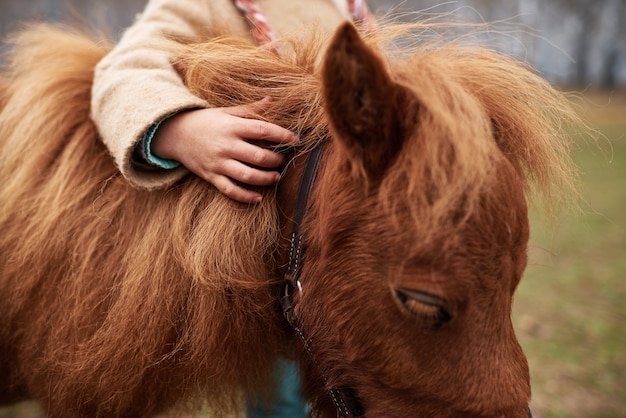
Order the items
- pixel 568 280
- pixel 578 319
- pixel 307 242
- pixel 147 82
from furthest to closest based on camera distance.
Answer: pixel 568 280 < pixel 578 319 < pixel 147 82 < pixel 307 242

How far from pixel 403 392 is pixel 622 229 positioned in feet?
23.8

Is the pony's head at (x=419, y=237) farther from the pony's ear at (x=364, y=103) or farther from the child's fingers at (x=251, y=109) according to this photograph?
the child's fingers at (x=251, y=109)

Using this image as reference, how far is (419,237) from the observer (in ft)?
3.49

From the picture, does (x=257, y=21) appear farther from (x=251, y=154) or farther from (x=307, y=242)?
(x=307, y=242)

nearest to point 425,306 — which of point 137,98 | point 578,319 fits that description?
point 137,98

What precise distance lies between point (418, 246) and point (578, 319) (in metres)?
4.15

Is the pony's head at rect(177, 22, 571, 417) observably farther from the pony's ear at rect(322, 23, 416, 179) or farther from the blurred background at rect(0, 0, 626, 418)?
the blurred background at rect(0, 0, 626, 418)

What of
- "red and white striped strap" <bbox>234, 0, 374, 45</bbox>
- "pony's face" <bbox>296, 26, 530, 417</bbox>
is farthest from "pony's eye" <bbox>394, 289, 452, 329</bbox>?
"red and white striped strap" <bbox>234, 0, 374, 45</bbox>

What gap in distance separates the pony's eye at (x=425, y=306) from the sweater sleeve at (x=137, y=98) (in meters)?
0.71

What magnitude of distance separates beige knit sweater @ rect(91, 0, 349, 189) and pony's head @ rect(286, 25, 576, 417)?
480 mm

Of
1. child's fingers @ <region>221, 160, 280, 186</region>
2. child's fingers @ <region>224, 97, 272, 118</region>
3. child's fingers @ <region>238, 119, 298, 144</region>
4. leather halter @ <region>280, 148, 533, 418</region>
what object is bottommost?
leather halter @ <region>280, 148, 533, 418</region>

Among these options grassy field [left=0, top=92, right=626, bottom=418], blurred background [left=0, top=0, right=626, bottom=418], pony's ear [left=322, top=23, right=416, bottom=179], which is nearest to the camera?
pony's ear [left=322, top=23, right=416, bottom=179]

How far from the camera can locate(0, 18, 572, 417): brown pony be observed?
1.07 m

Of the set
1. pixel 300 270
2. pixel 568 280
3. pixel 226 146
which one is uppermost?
pixel 226 146
